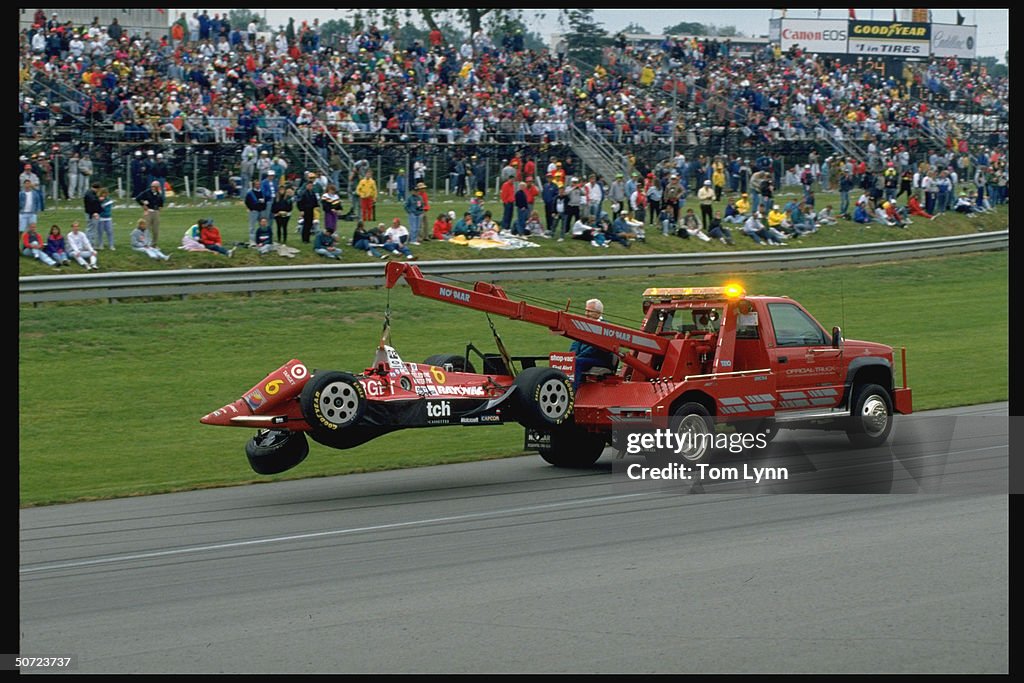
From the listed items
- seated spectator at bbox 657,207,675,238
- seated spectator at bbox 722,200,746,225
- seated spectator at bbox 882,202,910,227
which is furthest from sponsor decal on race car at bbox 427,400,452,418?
seated spectator at bbox 882,202,910,227

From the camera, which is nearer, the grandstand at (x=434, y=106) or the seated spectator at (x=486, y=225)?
→ the seated spectator at (x=486, y=225)

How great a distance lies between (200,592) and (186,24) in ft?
109

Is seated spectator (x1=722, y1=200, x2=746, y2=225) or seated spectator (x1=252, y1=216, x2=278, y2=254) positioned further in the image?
seated spectator (x1=722, y1=200, x2=746, y2=225)

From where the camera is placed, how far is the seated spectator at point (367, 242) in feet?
97.8

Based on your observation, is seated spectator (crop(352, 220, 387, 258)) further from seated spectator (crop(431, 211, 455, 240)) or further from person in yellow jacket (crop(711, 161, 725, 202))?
person in yellow jacket (crop(711, 161, 725, 202))

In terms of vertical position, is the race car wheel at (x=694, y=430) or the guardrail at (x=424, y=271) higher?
the guardrail at (x=424, y=271)

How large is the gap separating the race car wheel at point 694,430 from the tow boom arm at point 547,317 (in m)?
0.67

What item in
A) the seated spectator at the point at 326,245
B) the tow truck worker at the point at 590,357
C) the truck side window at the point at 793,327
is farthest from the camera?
the seated spectator at the point at 326,245

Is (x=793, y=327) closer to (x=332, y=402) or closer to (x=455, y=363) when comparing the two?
Answer: (x=455, y=363)

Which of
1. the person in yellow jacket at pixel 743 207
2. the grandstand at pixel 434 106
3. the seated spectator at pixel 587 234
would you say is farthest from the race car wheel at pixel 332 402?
the person in yellow jacket at pixel 743 207

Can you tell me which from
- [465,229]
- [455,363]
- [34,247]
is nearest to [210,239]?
[34,247]

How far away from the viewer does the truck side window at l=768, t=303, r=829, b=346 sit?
16766mm

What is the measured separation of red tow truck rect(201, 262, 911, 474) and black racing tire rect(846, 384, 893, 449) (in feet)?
0.06

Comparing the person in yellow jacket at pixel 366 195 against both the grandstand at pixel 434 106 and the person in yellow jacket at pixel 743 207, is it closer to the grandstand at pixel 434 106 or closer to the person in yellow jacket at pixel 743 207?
the grandstand at pixel 434 106
